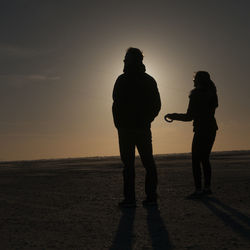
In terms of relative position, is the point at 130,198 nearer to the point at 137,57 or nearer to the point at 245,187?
the point at 137,57

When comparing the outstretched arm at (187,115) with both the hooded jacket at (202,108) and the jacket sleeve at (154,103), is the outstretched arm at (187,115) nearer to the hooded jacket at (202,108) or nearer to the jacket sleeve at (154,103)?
the hooded jacket at (202,108)

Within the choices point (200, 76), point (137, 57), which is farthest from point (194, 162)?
point (137, 57)

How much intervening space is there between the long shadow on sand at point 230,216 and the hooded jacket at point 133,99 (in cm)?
153

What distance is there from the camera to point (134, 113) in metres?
7.30

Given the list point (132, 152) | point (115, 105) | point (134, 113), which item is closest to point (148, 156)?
point (132, 152)

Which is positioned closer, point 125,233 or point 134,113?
point 125,233

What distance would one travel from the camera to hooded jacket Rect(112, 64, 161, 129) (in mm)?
7316

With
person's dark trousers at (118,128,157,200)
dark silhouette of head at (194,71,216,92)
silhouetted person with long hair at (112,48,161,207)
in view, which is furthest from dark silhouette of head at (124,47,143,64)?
dark silhouette of head at (194,71,216,92)

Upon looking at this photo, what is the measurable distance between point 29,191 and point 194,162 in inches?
143

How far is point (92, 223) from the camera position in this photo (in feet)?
18.8

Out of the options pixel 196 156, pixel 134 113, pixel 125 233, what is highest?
pixel 134 113

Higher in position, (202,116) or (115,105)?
(115,105)

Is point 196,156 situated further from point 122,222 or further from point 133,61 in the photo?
point 122,222

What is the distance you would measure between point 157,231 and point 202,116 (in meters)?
3.64
